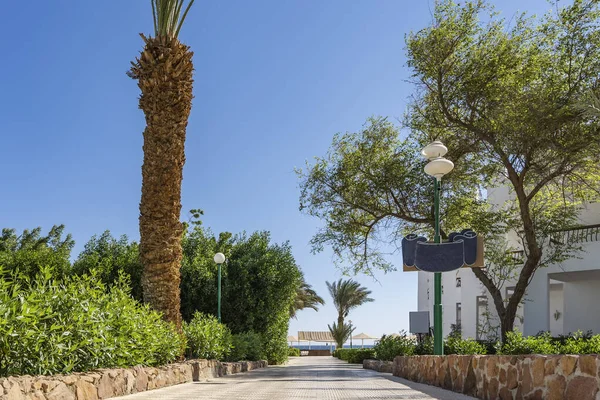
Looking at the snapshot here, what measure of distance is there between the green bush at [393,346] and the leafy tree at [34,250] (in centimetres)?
1135

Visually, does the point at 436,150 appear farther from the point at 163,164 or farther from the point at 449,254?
the point at 163,164

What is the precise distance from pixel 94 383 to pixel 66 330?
26.8 inches

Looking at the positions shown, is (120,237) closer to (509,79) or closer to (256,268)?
(256,268)

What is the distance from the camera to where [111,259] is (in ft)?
73.6

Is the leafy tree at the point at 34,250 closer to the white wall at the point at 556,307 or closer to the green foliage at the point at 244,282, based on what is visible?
the green foliage at the point at 244,282

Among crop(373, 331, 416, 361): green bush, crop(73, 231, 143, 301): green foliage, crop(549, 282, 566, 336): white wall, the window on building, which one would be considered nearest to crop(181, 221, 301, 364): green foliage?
crop(73, 231, 143, 301): green foliage

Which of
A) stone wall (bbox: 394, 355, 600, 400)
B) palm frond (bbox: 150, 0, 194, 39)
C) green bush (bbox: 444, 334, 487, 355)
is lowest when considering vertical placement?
green bush (bbox: 444, 334, 487, 355)

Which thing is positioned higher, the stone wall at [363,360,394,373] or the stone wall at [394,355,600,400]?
the stone wall at [394,355,600,400]

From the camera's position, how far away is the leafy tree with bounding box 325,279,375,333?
49.9 meters

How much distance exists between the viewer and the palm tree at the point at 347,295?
164 ft

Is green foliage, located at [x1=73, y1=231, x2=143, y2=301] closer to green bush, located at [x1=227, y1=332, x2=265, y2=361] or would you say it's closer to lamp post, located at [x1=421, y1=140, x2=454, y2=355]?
green bush, located at [x1=227, y1=332, x2=265, y2=361]

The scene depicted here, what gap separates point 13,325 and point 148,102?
25.9ft

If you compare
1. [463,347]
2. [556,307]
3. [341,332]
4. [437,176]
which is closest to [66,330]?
[437,176]

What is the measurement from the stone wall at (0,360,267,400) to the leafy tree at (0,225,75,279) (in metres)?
12.1
